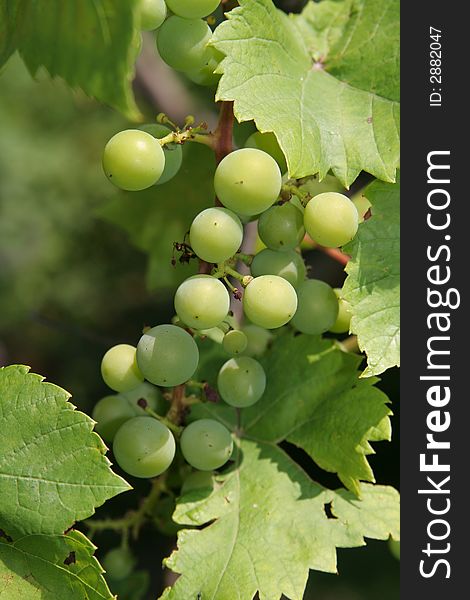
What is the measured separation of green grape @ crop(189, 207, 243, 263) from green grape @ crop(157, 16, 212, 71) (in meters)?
0.24

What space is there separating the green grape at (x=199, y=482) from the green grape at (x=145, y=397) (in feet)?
0.40

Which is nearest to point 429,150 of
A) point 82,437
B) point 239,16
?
point 239,16

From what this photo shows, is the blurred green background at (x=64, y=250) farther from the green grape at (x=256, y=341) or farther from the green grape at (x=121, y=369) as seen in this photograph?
the green grape at (x=121, y=369)

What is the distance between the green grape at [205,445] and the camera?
4.00ft

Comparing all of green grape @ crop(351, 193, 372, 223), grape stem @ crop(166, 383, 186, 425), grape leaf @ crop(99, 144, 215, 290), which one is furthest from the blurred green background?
grape stem @ crop(166, 383, 186, 425)

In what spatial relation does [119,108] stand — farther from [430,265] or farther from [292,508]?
[292,508]

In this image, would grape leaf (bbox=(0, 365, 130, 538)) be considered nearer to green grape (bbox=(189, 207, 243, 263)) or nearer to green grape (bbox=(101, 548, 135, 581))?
green grape (bbox=(189, 207, 243, 263))

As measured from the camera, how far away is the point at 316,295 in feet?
4.13

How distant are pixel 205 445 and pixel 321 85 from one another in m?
0.61

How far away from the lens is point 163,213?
183 cm

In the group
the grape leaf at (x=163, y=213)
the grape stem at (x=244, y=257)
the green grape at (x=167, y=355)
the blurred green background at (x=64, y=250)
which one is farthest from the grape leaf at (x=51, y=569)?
the blurred green background at (x=64, y=250)

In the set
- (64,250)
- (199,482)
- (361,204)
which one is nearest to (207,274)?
(199,482)

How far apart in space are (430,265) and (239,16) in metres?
0.51

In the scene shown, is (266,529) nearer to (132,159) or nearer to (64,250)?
(132,159)
